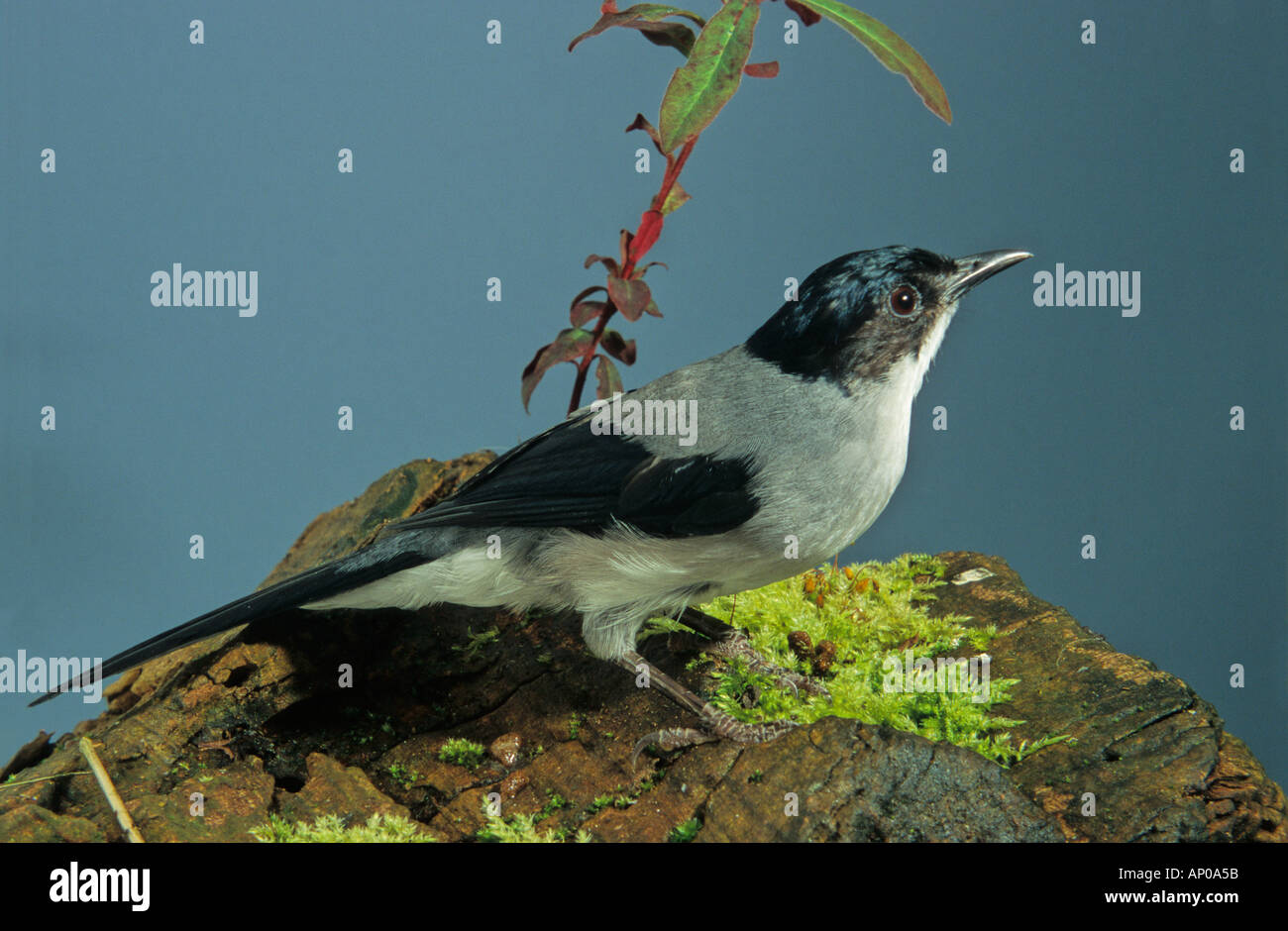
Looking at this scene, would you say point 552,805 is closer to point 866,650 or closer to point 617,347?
point 866,650

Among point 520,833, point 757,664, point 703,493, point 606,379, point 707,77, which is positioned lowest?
point 520,833

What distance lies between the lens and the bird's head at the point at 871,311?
9.66 feet

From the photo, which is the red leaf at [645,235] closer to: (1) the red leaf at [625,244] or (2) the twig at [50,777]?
(1) the red leaf at [625,244]

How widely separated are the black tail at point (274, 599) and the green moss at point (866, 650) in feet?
3.32

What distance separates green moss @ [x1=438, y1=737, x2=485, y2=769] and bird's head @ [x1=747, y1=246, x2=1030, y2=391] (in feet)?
4.88

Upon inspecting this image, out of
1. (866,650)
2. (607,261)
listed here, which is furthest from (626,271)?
(866,650)

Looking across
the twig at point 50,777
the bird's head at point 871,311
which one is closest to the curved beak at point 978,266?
the bird's head at point 871,311

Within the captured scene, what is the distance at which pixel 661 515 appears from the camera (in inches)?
117

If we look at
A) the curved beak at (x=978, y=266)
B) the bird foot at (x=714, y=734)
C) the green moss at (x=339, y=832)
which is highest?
the curved beak at (x=978, y=266)

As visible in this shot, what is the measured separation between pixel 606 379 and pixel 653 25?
49.0 inches

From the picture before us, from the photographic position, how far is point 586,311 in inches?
148
